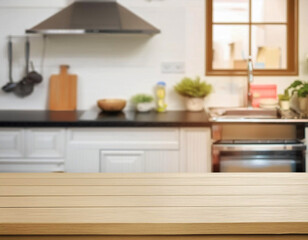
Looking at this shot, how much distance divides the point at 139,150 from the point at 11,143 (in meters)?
0.78

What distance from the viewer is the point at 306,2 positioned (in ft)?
11.8

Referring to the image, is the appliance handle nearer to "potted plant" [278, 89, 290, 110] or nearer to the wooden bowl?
"potted plant" [278, 89, 290, 110]

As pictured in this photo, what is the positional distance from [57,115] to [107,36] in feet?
2.51

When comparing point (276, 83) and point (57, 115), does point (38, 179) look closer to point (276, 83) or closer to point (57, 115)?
point (57, 115)

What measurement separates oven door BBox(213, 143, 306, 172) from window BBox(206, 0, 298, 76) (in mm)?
884

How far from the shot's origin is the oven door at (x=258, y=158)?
292 cm

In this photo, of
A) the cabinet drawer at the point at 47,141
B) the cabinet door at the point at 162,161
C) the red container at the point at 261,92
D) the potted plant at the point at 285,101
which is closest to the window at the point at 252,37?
the red container at the point at 261,92

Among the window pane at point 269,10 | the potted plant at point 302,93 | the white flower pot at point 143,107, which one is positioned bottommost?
the white flower pot at point 143,107

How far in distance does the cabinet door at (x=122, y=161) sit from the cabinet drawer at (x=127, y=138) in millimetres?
37

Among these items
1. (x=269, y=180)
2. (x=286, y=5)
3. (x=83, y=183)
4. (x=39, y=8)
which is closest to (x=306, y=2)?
(x=286, y=5)

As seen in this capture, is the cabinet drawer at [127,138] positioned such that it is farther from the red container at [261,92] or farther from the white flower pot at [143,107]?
the red container at [261,92]

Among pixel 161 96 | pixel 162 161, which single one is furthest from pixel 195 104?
pixel 162 161

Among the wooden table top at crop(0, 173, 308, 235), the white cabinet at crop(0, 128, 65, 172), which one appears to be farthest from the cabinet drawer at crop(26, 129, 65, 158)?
the wooden table top at crop(0, 173, 308, 235)

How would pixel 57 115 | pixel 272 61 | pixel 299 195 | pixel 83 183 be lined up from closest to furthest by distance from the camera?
1. pixel 299 195
2. pixel 83 183
3. pixel 57 115
4. pixel 272 61
